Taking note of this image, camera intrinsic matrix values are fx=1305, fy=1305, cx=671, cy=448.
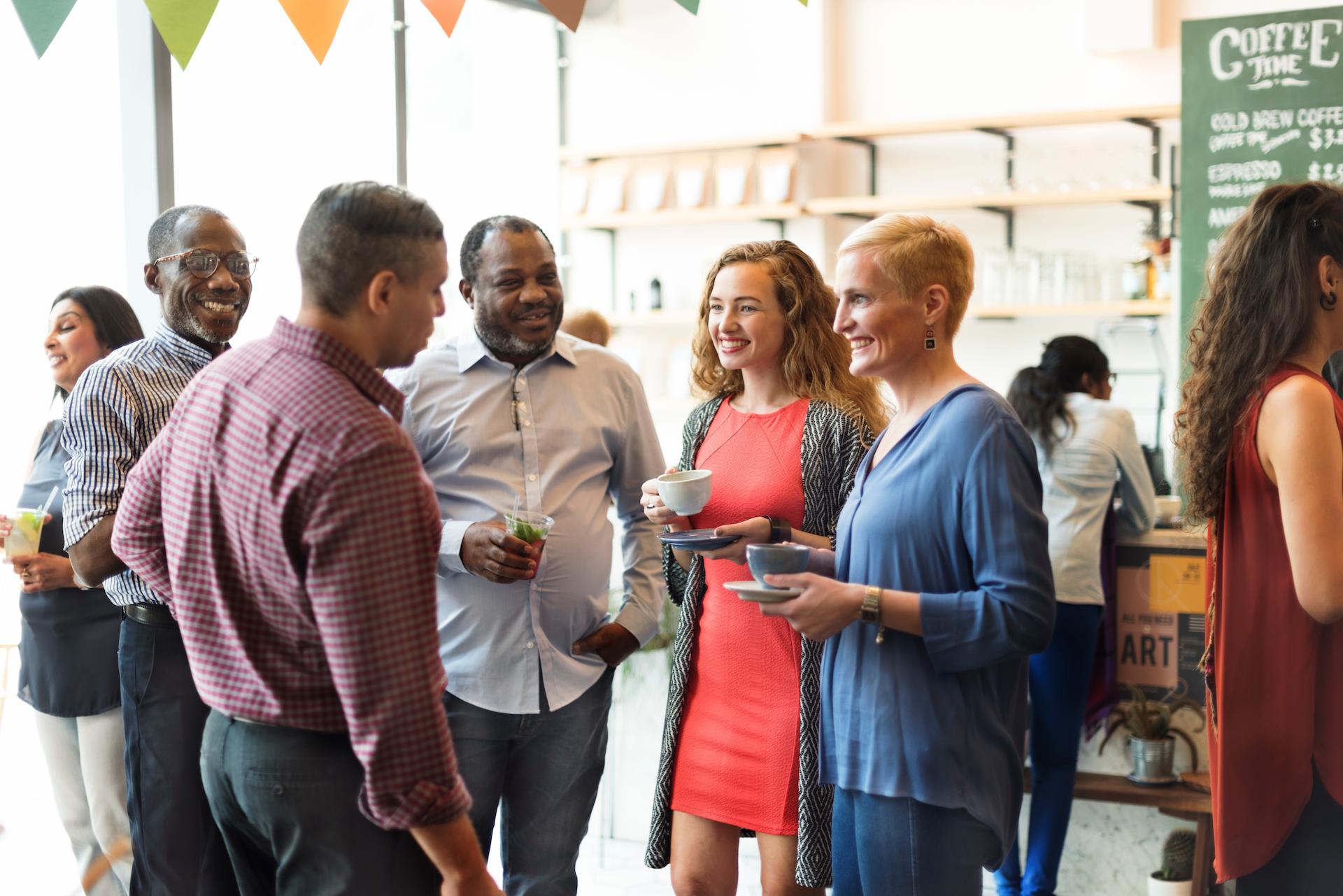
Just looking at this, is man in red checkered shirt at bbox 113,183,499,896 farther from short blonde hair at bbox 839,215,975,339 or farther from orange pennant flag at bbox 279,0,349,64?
orange pennant flag at bbox 279,0,349,64

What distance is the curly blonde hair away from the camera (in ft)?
8.07

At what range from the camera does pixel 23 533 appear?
103 inches

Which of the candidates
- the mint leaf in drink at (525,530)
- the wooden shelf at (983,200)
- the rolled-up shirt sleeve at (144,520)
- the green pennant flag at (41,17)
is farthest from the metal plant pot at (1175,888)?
the green pennant flag at (41,17)

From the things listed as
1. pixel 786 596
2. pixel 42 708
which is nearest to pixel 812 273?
pixel 786 596

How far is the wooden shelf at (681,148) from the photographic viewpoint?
252 inches

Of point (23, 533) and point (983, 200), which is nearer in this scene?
point (23, 533)

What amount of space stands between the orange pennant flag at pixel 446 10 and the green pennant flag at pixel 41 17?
26.5 inches

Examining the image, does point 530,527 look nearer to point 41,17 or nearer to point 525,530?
point 525,530

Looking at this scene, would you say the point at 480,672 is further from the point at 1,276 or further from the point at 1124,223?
the point at 1124,223

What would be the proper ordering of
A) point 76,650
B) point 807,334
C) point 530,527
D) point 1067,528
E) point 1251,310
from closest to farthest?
point 1251,310 < point 530,527 < point 807,334 < point 76,650 < point 1067,528

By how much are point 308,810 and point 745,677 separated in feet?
3.45

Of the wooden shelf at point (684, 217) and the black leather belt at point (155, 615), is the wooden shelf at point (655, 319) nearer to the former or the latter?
the wooden shelf at point (684, 217)

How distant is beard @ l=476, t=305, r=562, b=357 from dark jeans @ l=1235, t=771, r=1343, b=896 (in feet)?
4.54

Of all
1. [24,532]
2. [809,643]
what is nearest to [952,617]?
[809,643]
